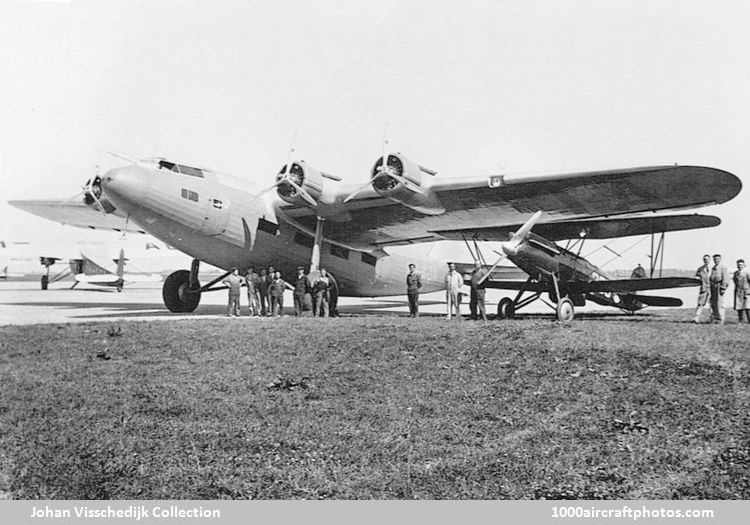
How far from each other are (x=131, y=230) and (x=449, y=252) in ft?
40.2

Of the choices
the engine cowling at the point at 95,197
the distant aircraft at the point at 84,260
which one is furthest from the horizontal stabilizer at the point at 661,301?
the distant aircraft at the point at 84,260

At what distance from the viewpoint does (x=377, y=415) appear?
6703 mm

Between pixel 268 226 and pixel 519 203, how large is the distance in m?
6.86

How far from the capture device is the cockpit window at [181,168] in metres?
14.7

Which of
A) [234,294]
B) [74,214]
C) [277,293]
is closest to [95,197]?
[234,294]

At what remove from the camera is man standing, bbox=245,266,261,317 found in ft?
53.6

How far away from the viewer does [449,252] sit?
81.7ft

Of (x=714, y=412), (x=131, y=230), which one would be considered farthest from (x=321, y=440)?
(x=131, y=230)

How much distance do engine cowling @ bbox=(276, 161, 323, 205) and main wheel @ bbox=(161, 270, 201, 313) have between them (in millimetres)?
3902

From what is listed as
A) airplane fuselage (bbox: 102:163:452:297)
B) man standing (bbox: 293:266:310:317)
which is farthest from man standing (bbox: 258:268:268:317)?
man standing (bbox: 293:266:310:317)

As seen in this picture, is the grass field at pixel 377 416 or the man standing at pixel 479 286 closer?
the grass field at pixel 377 416

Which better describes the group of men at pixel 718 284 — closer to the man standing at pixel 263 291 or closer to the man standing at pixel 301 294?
the man standing at pixel 301 294

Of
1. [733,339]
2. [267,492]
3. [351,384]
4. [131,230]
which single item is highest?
[131,230]

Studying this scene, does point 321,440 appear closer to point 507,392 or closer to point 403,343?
point 507,392
